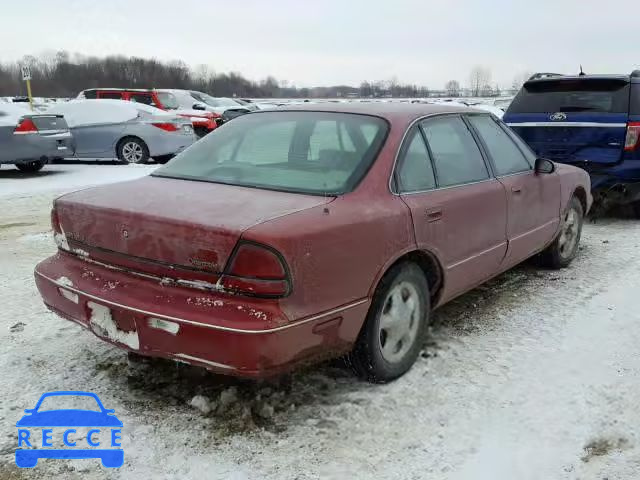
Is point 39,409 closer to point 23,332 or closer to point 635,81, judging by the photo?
point 23,332

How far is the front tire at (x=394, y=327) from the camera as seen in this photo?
9.52ft

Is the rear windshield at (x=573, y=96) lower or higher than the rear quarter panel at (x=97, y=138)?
higher

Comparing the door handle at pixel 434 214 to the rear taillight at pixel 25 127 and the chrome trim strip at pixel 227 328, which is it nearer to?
the chrome trim strip at pixel 227 328

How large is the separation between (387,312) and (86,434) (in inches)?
59.3

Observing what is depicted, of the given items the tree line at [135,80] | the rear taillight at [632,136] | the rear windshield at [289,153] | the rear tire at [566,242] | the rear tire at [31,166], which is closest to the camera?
the rear windshield at [289,153]

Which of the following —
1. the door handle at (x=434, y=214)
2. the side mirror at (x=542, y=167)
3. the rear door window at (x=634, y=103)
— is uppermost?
the rear door window at (x=634, y=103)

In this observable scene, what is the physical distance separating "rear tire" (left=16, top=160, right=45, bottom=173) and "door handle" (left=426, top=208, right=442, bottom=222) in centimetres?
956

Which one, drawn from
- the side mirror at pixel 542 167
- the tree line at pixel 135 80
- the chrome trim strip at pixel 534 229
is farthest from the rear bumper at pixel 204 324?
the tree line at pixel 135 80

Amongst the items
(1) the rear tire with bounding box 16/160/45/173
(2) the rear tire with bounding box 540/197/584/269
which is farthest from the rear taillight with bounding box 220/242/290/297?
(1) the rear tire with bounding box 16/160/45/173

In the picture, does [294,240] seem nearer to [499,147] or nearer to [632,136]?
[499,147]

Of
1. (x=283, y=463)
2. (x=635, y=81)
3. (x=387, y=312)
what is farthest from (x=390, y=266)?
(x=635, y=81)

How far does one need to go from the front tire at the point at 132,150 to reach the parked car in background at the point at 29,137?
1.17 meters

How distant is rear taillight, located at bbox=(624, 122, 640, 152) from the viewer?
21.1 feet

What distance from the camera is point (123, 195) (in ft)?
9.65
